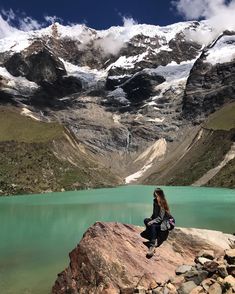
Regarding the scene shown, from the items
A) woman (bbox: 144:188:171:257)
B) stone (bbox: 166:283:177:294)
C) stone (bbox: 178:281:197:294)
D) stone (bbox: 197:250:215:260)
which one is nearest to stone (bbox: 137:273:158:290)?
stone (bbox: 166:283:177:294)

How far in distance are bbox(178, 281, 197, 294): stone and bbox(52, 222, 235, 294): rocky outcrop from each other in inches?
23.5

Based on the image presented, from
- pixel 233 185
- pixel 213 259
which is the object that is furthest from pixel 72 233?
pixel 233 185

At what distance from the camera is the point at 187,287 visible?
21375 mm

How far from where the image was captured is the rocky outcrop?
76.3 feet

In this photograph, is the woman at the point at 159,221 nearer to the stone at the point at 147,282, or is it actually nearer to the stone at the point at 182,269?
the stone at the point at 182,269

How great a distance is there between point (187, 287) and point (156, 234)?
4.82 m

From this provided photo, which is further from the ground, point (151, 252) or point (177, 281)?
point (151, 252)

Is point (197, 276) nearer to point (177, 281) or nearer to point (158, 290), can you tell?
point (177, 281)

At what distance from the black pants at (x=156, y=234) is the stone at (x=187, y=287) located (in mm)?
4075

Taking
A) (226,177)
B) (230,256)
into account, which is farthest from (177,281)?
(226,177)

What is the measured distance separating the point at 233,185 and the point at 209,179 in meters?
24.5

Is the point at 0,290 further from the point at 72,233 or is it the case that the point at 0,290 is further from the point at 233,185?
the point at 233,185

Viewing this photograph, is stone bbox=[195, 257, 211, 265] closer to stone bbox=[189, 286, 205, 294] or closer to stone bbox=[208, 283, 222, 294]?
stone bbox=[189, 286, 205, 294]

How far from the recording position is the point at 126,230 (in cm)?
2680
